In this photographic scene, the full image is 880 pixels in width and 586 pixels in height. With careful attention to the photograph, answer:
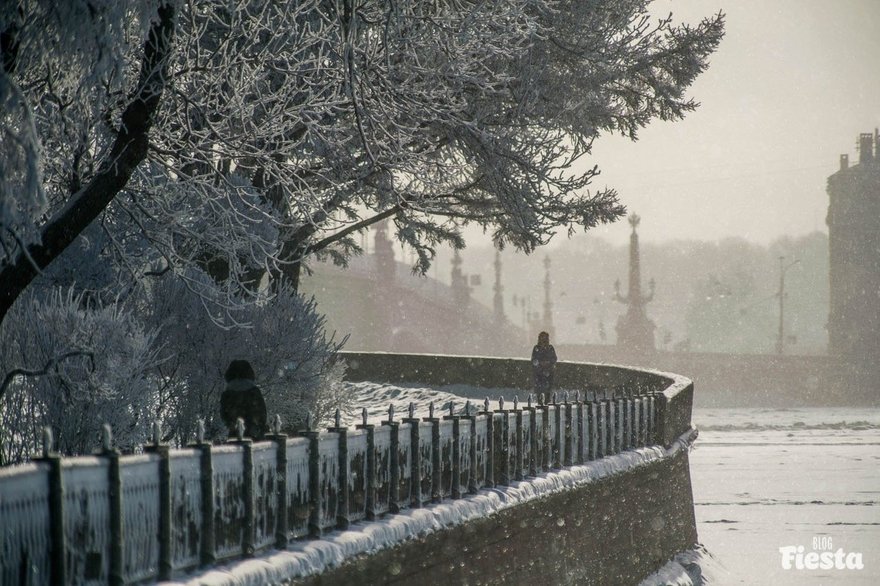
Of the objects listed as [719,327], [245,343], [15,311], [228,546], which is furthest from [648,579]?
[719,327]

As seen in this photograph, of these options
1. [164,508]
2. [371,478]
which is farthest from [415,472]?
[164,508]

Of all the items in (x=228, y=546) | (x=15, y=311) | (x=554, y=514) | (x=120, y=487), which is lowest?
(x=554, y=514)

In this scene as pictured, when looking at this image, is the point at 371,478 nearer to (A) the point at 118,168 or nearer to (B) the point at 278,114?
(A) the point at 118,168

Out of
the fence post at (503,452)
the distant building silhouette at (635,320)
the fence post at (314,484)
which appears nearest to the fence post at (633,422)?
the fence post at (503,452)

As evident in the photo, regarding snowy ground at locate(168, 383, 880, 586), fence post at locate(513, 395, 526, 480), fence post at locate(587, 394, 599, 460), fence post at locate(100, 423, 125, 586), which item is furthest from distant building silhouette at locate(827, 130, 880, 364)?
fence post at locate(100, 423, 125, 586)

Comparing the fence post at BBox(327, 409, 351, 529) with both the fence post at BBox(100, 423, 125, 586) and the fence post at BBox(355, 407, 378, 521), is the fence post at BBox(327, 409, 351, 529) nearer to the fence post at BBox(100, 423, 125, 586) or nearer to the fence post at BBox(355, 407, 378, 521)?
the fence post at BBox(355, 407, 378, 521)

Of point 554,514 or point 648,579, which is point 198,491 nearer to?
point 554,514

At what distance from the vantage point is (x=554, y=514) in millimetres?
12766

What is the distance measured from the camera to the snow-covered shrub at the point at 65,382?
12.7 metres

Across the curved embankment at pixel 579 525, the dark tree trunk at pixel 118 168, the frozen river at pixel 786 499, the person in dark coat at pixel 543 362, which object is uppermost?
the dark tree trunk at pixel 118 168

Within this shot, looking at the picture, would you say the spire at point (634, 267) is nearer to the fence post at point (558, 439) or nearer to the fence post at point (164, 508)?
the fence post at point (558, 439)

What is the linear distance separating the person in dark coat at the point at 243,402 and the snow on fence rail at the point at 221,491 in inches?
85.9

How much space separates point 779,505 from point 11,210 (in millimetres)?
29271

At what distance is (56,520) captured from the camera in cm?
618
